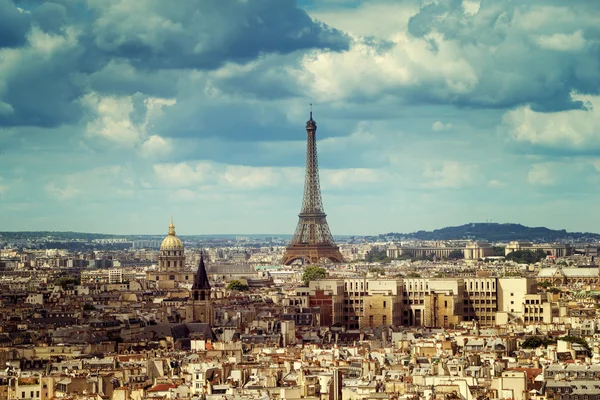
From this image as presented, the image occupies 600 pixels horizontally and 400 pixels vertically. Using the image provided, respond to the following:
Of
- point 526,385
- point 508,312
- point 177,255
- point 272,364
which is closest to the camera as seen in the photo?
point 526,385

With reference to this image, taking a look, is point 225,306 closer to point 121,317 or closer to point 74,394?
point 121,317

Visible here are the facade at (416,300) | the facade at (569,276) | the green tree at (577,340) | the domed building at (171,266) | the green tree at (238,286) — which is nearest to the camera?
the green tree at (577,340)

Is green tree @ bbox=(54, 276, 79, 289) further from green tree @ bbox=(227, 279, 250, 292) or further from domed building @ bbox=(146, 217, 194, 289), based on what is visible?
green tree @ bbox=(227, 279, 250, 292)

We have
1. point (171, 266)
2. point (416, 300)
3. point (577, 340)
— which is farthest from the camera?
point (171, 266)

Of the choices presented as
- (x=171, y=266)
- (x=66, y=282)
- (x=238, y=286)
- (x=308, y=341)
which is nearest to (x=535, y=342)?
(x=308, y=341)

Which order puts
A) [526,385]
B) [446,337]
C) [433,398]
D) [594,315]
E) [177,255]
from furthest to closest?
1. [177,255]
2. [594,315]
3. [446,337]
4. [526,385]
5. [433,398]

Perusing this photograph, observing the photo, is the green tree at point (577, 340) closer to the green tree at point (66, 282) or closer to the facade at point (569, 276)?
the facade at point (569, 276)

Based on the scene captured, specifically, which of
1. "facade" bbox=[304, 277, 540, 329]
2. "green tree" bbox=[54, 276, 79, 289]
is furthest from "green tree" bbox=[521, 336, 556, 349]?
"green tree" bbox=[54, 276, 79, 289]

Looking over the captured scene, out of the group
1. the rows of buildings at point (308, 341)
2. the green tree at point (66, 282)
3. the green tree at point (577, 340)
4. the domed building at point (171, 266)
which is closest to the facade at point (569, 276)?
the rows of buildings at point (308, 341)

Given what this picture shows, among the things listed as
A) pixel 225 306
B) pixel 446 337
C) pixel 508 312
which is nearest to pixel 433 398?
pixel 446 337

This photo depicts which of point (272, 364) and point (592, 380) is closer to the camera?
point (592, 380)

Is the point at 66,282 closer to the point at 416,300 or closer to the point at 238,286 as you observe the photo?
the point at 238,286
